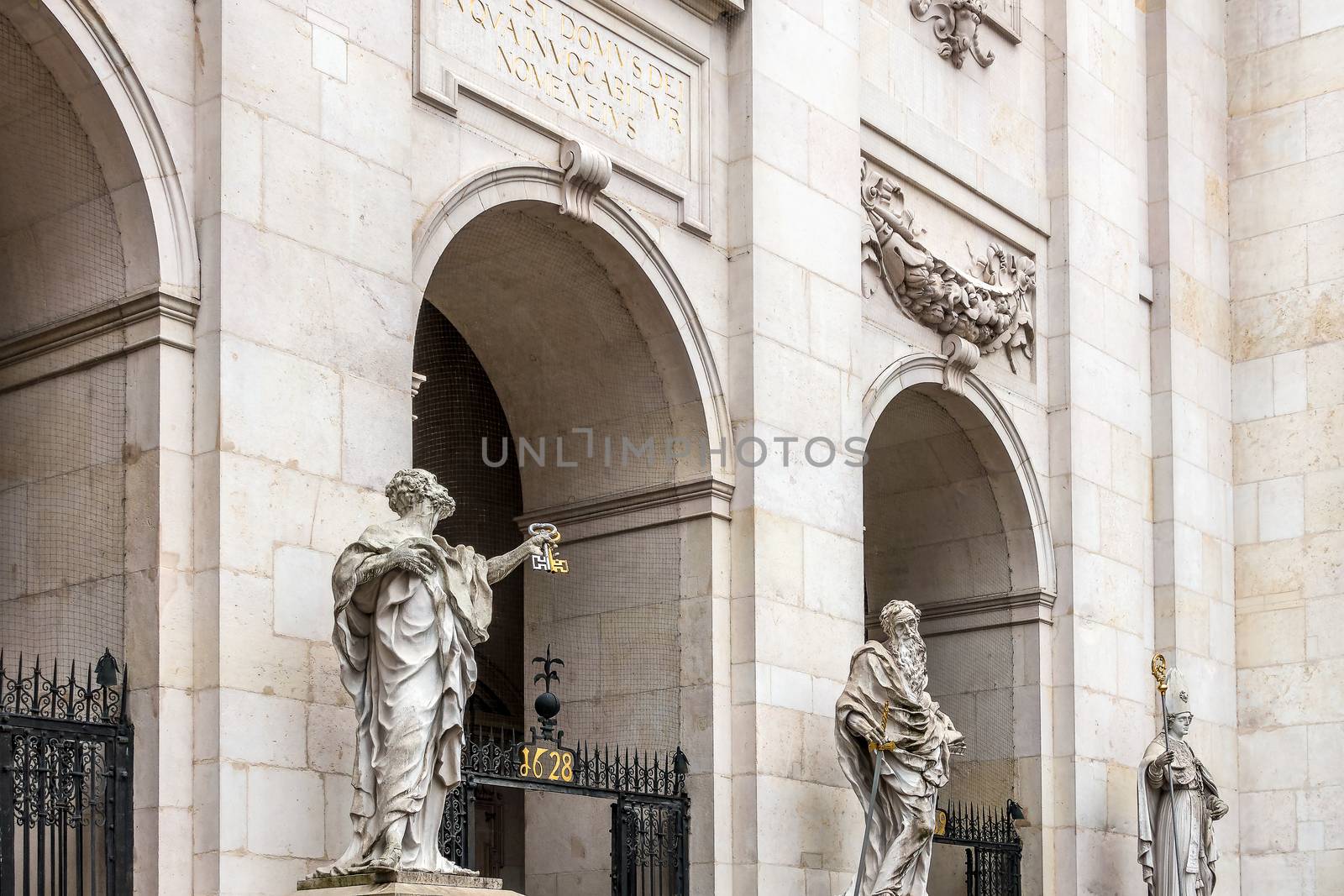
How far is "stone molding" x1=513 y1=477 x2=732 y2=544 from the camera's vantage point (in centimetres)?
1440

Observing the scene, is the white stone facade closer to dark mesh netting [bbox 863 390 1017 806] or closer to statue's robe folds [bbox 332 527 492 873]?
dark mesh netting [bbox 863 390 1017 806]

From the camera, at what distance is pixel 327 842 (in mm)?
10859

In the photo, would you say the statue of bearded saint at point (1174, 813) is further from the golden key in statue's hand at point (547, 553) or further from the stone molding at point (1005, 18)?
the golden key in statue's hand at point (547, 553)

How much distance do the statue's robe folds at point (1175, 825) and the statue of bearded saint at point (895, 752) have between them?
3.50 metres

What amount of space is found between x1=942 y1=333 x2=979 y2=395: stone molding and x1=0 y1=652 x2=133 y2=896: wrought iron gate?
27.7 ft

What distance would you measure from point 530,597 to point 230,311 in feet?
16.7

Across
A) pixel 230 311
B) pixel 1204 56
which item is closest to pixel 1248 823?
pixel 1204 56

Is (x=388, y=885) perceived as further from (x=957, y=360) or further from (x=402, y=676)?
(x=957, y=360)

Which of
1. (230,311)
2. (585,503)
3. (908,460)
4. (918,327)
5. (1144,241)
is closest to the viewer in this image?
(230,311)

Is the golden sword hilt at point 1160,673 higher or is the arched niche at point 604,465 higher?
the arched niche at point 604,465

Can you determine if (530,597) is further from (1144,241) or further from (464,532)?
(1144,241)

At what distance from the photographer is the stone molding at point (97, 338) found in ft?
35.2

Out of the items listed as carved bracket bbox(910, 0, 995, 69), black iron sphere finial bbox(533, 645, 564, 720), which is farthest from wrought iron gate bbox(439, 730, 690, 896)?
carved bracket bbox(910, 0, 995, 69)

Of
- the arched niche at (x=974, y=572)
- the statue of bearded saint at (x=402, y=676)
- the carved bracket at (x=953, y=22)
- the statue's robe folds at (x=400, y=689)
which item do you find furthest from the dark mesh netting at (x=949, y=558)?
the statue's robe folds at (x=400, y=689)
